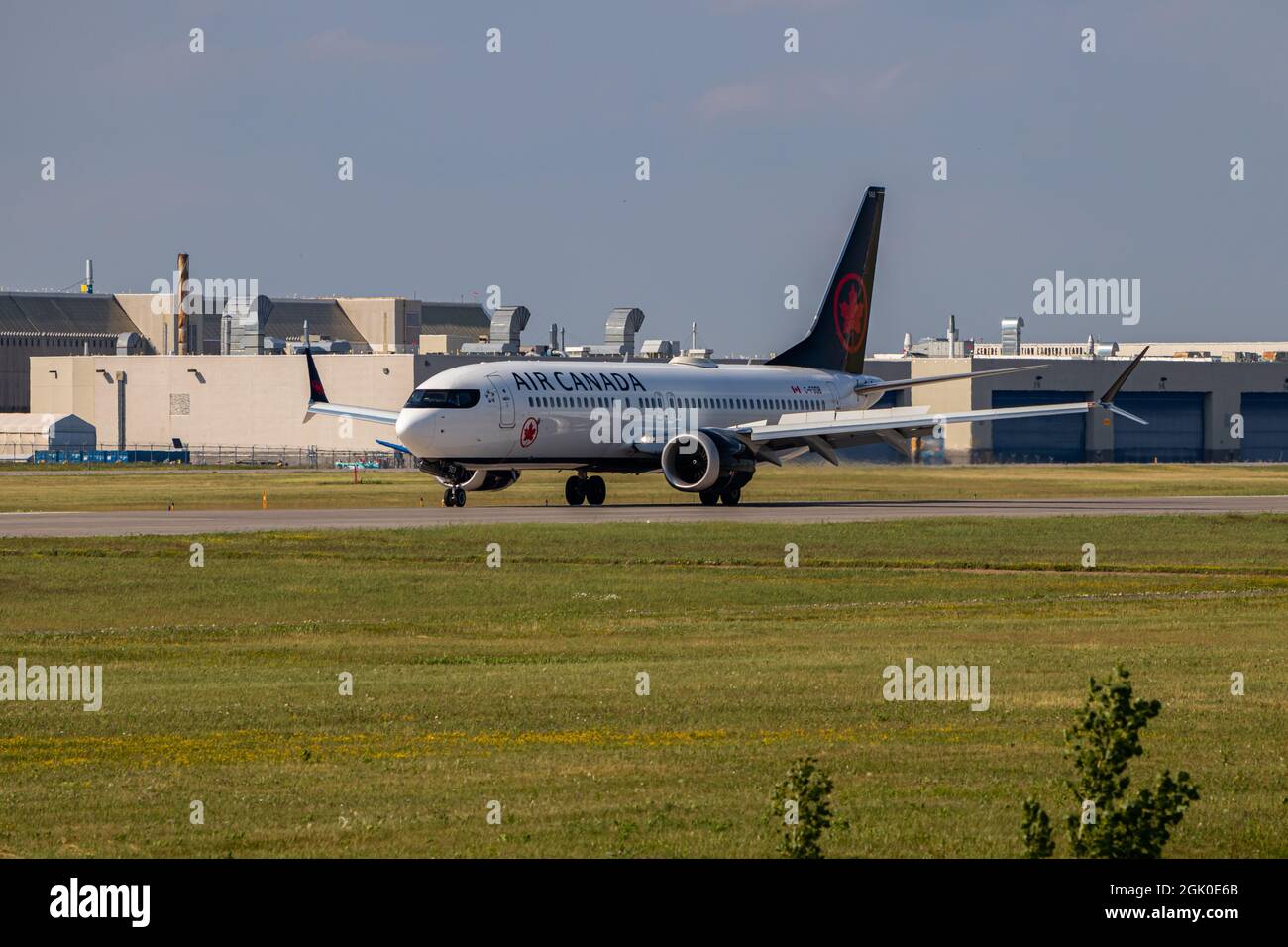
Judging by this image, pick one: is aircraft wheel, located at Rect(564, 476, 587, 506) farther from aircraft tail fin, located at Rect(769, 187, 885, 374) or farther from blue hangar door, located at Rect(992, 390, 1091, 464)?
blue hangar door, located at Rect(992, 390, 1091, 464)

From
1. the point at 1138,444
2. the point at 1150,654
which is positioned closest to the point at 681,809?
the point at 1150,654

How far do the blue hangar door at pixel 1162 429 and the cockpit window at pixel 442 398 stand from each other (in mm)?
81134

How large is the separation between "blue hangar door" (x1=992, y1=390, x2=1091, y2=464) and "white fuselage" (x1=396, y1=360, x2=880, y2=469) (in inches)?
2188

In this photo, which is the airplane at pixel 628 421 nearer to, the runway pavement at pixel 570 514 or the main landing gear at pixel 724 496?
the main landing gear at pixel 724 496

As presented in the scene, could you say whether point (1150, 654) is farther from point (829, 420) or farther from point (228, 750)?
point (829, 420)

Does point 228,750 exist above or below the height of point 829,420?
below

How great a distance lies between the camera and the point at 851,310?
78.6 m

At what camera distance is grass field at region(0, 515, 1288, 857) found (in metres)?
15.4

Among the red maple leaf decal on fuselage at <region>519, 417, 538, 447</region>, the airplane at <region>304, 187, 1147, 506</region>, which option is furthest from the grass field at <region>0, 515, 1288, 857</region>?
the red maple leaf decal on fuselage at <region>519, 417, 538, 447</region>

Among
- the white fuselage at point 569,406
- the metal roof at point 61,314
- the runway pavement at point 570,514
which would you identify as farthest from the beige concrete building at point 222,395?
the runway pavement at point 570,514

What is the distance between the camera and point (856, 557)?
45562mm

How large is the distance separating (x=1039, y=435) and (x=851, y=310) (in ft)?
179

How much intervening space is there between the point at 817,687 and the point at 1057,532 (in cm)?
3093

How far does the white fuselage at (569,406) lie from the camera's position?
6050 cm
